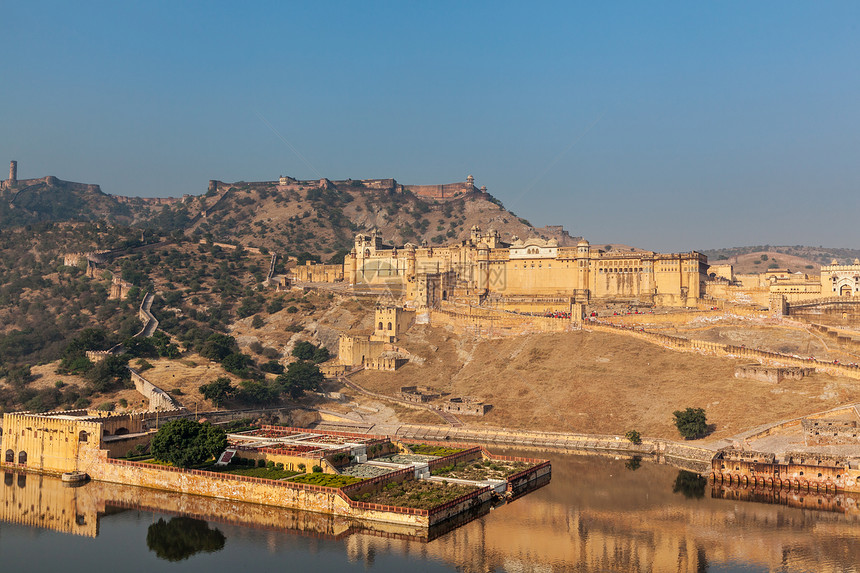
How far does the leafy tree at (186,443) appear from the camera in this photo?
40.8 meters

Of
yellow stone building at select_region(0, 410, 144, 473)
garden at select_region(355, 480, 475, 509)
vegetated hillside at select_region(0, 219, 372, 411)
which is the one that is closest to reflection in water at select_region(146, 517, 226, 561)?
garden at select_region(355, 480, 475, 509)

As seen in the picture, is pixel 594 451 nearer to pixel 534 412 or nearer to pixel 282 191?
pixel 534 412

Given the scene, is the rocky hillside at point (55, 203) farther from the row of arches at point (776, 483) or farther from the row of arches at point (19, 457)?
the row of arches at point (776, 483)

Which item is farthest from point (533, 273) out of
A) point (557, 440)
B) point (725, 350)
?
point (557, 440)

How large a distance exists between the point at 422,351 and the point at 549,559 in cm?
4399

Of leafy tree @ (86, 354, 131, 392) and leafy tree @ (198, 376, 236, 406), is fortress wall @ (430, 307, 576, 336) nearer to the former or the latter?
leafy tree @ (198, 376, 236, 406)

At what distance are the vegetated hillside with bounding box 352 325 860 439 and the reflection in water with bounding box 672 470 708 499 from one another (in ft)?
18.2

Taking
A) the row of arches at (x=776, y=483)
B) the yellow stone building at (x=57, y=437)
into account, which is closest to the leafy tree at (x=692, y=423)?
the row of arches at (x=776, y=483)

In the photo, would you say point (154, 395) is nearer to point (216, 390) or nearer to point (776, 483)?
point (216, 390)

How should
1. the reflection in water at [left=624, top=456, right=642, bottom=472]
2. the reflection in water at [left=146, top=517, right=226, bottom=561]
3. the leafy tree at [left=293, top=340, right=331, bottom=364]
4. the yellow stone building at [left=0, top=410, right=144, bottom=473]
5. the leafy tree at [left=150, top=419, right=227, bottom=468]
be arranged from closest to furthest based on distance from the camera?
the reflection in water at [left=146, top=517, right=226, bottom=561]
the leafy tree at [left=150, top=419, right=227, bottom=468]
the yellow stone building at [left=0, top=410, right=144, bottom=473]
the reflection in water at [left=624, top=456, right=642, bottom=472]
the leafy tree at [left=293, top=340, right=331, bottom=364]

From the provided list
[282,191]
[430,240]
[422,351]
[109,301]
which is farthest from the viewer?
[282,191]

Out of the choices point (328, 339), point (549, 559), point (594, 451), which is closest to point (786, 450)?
point (594, 451)

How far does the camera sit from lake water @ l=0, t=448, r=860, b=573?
30.7 meters

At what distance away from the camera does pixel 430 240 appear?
145 m
